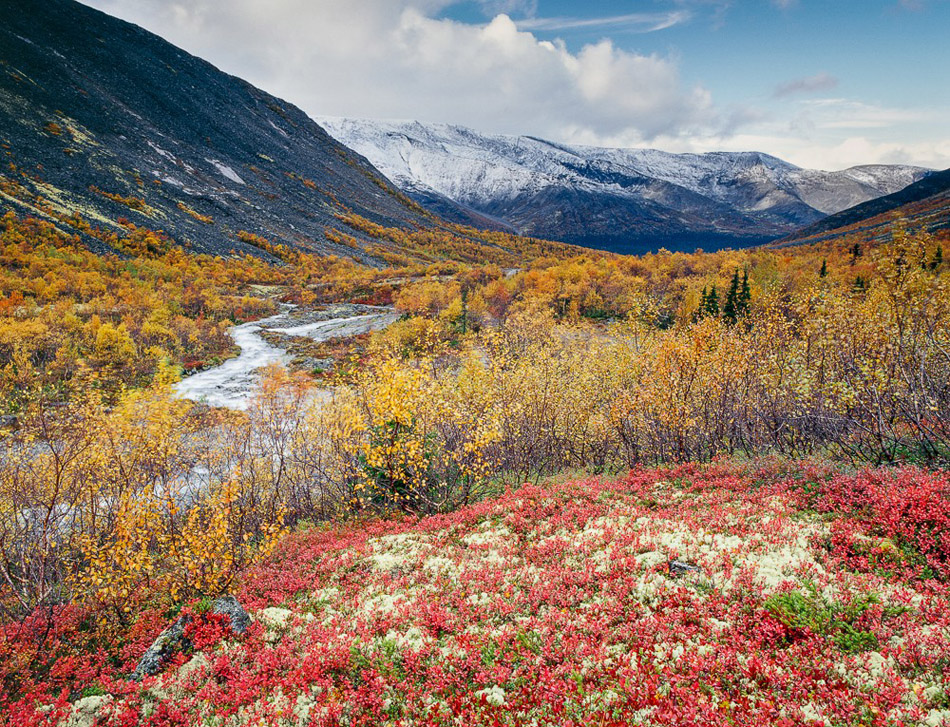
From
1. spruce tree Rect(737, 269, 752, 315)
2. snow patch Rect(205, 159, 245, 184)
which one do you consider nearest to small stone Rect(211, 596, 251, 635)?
spruce tree Rect(737, 269, 752, 315)

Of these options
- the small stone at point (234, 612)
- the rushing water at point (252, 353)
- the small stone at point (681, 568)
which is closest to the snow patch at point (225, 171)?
the rushing water at point (252, 353)

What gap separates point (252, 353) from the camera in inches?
2415

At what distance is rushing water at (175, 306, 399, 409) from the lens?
46344 mm

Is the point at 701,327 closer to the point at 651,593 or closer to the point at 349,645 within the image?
the point at 651,593

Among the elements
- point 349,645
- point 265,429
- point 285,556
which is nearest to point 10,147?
point 265,429

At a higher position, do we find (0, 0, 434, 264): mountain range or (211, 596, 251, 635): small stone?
(0, 0, 434, 264): mountain range

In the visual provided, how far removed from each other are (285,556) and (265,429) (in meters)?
14.3

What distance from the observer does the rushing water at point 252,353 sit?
152 ft

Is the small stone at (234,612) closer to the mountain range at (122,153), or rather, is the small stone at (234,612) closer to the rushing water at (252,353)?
the rushing water at (252,353)

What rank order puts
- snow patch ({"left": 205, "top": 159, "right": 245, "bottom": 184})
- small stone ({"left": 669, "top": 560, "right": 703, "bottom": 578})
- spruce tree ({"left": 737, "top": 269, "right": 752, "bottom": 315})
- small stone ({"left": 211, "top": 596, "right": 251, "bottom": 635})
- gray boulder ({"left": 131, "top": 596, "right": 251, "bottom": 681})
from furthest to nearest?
snow patch ({"left": 205, "top": 159, "right": 245, "bottom": 184}), spruce tree ({"left": 737, "top": 269, "right": 752, "bottom": 315}), small stone ({"left": 211, "top": 596, "right": 251, "bottom": 635}), gray boulder ({"left": 131, "top": 596, "right": 251, "bottom": 681}), small stone ({"left": 669, "top": 560, "right": 703, "bottom": 578})

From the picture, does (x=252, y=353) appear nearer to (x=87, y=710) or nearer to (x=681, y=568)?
(x=87, y=710)

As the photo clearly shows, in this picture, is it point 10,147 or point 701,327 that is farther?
point 10,147

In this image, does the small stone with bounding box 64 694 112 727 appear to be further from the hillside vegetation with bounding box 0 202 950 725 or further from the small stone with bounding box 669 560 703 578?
the small stone with bounding box 669 560 703 578

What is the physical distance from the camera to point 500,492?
20.5 meters
